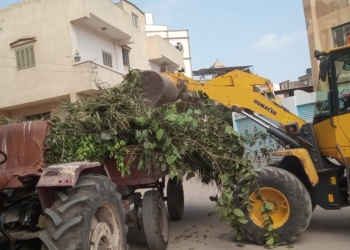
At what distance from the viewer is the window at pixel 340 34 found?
18.5 meters

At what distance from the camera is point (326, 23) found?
63.8 feet

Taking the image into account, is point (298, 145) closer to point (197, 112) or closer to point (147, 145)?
point (197, 112)

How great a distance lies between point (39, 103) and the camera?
18.6 m

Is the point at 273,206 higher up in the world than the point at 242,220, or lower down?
higher up

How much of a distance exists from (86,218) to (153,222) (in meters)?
A: 2.26

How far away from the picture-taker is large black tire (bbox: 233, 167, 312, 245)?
17.5 feet

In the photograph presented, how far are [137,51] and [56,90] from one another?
799 cm

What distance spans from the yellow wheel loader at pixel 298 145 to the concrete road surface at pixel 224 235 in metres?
0.39

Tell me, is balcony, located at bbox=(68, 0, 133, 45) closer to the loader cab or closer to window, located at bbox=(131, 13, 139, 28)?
window, located at bbox=(131, 13, 139, 28)

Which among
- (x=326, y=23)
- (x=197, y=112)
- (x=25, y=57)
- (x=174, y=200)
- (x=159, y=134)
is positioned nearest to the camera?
(x=159, y=134)

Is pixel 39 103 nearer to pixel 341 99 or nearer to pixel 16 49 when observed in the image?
pixel 16 49

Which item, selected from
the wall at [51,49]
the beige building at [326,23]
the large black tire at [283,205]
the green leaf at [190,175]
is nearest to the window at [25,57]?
the wall at [51,49]

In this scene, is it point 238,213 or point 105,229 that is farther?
point 238,213

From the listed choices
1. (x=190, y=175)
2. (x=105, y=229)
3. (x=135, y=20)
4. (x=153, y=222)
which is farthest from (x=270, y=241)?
(x=135, y=20)
